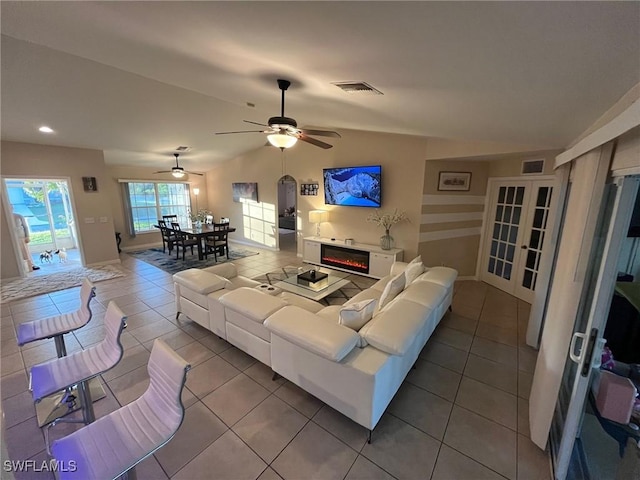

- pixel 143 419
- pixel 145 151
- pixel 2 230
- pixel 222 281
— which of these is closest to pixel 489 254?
pixel 222 281

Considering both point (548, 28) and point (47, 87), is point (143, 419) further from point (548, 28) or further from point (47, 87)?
point (47, 87)

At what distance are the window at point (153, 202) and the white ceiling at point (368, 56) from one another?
4.61 m

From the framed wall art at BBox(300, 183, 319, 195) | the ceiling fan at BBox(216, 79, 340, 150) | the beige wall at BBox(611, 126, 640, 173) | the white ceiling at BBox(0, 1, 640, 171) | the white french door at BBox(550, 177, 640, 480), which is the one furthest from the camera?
the framed wall art at BBox(300, 183, 319, 195)

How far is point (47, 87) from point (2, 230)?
354cm

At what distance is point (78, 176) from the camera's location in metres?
5.60

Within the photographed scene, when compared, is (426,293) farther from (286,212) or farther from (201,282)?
(286,212)

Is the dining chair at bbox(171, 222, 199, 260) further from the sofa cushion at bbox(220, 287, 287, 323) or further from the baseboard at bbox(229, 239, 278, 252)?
the sofa cushion at bbox(220, 287, 287, 323)

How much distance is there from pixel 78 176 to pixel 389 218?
6753mm

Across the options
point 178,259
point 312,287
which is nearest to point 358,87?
point 312,287

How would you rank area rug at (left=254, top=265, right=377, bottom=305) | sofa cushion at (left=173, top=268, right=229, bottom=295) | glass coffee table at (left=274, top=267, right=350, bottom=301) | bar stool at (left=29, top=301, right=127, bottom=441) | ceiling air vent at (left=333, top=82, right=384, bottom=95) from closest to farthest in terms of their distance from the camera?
bar stool at (left=29, top=301, right=127, bottom=441) → ceiling air vent at (left=333, top=82, right=384, bottom=95) → sofa cushion at (left=173, top=268, right=229, bottom=295) → glass coffee table at (left=274, top=267, right=350, bottom=301) → area rug at (left=254, top=265, right=377, bottom=305)

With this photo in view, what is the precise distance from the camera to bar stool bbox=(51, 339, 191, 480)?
3.96 ft

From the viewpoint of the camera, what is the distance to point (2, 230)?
16.0ft

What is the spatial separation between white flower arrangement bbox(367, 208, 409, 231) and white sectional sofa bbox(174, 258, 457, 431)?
2.22m

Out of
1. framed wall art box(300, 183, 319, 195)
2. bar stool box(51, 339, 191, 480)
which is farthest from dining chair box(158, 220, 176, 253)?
bar stool box(51, 339, 191, 480)
